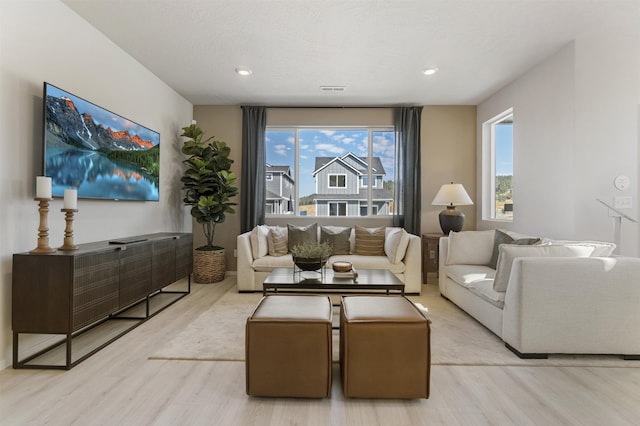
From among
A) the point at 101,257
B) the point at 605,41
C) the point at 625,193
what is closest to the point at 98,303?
the point at 101,257

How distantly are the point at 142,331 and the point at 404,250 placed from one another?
114 inches

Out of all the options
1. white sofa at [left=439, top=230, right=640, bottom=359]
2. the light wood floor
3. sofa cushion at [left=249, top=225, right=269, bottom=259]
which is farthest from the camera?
sofa cushion at [left=249, top=225, right=269, bottom=259]

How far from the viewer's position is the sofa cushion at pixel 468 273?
10.8 feet

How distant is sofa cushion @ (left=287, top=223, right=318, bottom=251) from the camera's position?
4.58m

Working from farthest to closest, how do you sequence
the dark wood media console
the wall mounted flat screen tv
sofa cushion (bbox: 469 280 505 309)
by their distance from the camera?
sofa cushion (bbox: 469 280 505 309), the wall mounted flat screen tv, the dark wood media console

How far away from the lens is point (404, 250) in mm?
4160

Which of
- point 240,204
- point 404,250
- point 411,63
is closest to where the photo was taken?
point 411,63

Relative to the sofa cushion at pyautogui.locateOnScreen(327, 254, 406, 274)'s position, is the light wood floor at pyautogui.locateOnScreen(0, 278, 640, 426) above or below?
below

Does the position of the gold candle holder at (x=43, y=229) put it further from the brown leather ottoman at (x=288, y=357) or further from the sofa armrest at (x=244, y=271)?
the sofa armrest at (x=244, y=271)

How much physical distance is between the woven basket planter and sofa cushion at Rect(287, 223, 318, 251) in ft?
3.50

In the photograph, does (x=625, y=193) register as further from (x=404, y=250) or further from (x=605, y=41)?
(x=404, y=250)

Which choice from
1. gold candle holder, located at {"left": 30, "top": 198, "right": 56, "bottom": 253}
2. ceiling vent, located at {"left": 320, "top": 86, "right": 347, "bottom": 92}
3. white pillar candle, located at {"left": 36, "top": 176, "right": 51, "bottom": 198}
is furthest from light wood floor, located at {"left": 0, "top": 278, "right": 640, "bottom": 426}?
ceiling vent, located at {"left": 320, "top": 86, "right": 347, "bottom": 92}

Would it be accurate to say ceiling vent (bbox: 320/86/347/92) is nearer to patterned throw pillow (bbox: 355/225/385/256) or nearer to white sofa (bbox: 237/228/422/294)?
patterned throw pillow (bbox: 355/225/385/256)

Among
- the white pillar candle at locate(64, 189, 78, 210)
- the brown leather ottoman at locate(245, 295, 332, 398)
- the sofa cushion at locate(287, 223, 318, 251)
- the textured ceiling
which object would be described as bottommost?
the brown leather ottoman at locate(245, 295, 332, 398)
